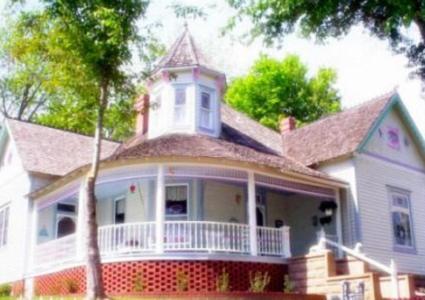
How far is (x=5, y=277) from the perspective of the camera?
826 inches

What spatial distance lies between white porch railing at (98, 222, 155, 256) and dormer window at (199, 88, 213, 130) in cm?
478

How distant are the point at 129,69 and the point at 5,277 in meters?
11.1

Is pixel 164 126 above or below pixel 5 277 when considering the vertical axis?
above

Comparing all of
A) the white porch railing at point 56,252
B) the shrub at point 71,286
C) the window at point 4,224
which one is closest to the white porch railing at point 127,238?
the shrub at point 71,286

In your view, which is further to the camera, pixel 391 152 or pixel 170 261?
pixel 391 152

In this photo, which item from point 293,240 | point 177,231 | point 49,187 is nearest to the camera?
point 177,231

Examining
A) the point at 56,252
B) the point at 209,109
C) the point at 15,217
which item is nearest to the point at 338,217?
the point at 209,109

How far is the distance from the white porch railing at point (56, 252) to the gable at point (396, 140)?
10084 mm

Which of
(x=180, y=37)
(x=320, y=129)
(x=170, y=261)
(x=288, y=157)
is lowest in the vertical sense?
(x=170, y=261)

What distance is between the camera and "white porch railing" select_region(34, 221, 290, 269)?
14.9 m

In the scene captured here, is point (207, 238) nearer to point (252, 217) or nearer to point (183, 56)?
point (252, 217)

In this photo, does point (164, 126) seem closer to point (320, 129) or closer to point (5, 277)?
point (320, 129)

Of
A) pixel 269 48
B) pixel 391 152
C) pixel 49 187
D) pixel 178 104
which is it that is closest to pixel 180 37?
pixel 178 104

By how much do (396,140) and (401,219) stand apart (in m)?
2.90
